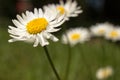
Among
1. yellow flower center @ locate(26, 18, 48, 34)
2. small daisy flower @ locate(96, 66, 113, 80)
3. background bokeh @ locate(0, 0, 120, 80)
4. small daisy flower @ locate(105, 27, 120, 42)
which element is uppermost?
yellow flower center @ locate(26, 18, 48, 34)

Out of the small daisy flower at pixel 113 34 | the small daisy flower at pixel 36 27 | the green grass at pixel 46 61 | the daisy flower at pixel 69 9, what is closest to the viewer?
the small daisy flower at pixel 36 27

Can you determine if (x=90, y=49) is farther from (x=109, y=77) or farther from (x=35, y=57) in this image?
(x=109, y=77)

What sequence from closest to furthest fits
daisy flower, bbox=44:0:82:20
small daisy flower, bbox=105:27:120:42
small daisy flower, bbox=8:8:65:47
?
small daisy flower, bbox=8:8:65:47 < daisy flower, bbox=44:0:82:20 < small daisy flower, bbox=105:27:120:42

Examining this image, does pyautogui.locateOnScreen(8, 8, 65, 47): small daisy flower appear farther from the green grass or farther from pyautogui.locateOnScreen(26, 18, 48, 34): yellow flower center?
the green grass

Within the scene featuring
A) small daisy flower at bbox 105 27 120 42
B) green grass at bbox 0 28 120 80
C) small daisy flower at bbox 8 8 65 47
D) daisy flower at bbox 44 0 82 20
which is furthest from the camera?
green grass at bbox 0 28 120 80

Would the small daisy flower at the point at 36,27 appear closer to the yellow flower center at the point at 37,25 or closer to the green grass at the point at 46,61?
the yellow flower center at the point at 37,25

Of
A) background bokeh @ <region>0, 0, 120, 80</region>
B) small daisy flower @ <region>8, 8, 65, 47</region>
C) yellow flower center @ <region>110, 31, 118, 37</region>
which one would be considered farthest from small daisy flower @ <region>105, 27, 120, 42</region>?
small daisy flower @ <region>8, 8, 65, 47</region>

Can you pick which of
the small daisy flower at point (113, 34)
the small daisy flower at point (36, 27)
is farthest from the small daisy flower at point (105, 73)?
the small daisy flower at point (36, 27)

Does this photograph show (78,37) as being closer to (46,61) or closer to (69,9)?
(69,9)
